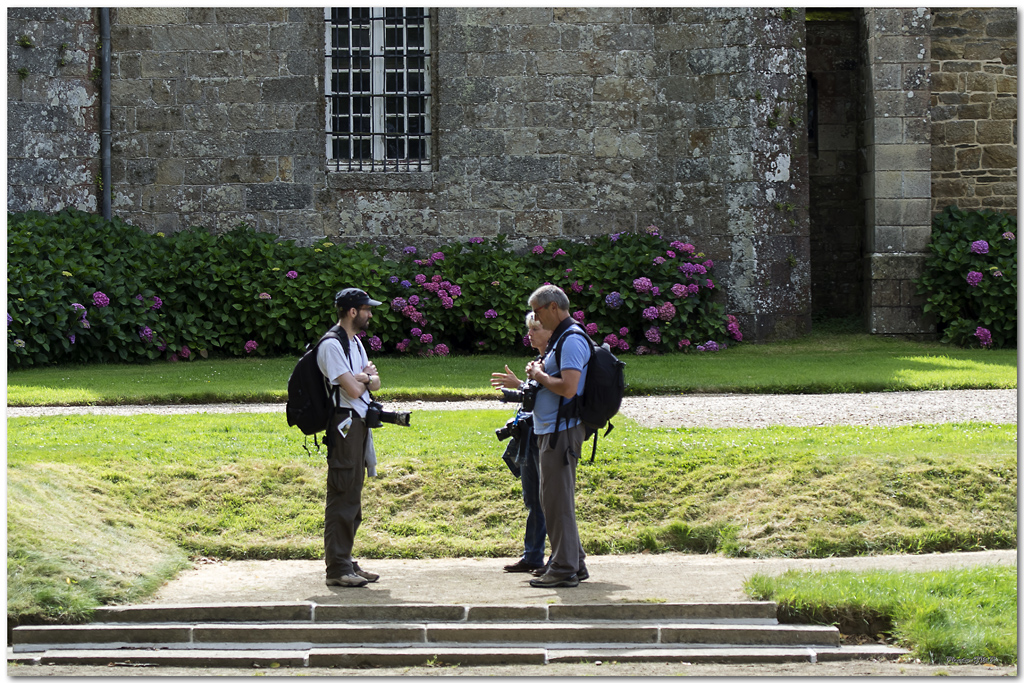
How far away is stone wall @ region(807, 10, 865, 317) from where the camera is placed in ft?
55.2

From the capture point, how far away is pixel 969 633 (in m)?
5.30

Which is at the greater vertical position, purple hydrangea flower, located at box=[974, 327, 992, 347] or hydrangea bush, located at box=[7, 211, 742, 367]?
hydrangea bush, located at box=[7, 211, 742, 367]

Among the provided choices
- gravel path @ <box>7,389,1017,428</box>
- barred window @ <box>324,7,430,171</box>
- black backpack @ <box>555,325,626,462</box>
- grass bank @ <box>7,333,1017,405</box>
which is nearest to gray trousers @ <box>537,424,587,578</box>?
black backpack @ <box>555,325,626,462</box>

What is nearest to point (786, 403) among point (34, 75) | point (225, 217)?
point (225, 217)

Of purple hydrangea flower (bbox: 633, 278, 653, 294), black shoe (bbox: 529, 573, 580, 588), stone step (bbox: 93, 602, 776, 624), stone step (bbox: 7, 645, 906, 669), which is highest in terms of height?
purple hydrangea flower (bbox: 633, 278, 653, 294)

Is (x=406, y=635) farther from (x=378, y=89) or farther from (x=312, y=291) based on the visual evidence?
(x=378, y=89)

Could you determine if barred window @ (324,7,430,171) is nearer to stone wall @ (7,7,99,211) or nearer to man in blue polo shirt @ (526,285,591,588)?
stone wall @ (7,7,99,211)

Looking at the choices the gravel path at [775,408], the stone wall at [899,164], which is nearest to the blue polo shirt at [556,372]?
the gravel path at [775,408]

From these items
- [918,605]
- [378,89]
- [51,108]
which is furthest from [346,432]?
[51,108]

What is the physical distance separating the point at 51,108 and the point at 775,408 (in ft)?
33.1

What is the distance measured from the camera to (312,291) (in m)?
13.5

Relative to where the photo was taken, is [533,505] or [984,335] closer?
[533,505]

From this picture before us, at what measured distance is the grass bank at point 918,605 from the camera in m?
5.25

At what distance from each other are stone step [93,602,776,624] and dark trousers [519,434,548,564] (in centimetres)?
71
